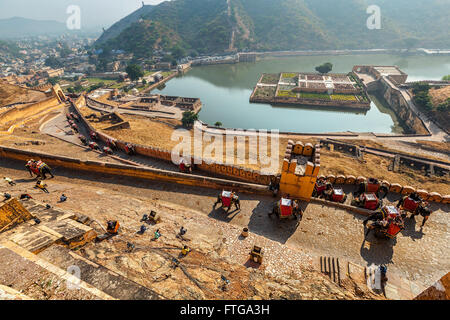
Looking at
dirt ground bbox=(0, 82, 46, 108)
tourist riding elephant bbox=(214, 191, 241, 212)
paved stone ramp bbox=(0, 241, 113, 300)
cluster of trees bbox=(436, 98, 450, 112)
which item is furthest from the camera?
cluster of trees bbox=(436, 98, 450, 112)

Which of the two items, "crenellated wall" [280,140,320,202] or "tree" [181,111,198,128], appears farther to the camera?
"tree" [181,111,198,128]

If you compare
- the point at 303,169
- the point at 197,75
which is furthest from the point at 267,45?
the point at 303,169

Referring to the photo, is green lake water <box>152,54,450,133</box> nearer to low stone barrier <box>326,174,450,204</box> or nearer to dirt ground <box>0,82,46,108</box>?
dirt ground <box>0,82,46,108</box>

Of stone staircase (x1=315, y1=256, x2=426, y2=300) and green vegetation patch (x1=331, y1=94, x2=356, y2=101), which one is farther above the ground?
green vegetation patch (x1=331, y1=94, x2=356, y2=101)

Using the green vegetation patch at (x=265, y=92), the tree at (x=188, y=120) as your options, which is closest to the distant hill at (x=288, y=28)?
the green vegetation patch at (x=265, y=92)

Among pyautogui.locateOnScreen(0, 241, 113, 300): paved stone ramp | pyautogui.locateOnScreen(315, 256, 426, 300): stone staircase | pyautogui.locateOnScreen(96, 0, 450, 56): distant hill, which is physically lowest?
pyautogui.locateOnScreen(315, 256, 426, 300): stone staircase

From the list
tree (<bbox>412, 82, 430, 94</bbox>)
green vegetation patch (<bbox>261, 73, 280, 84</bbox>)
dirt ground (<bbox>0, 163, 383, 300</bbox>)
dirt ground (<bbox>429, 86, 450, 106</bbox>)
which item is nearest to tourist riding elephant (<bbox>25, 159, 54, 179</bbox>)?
dirt ground (<bbox>0, 163, 383, 300</bbox>)

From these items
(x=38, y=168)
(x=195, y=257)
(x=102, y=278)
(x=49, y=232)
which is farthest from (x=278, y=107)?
(x=102, y=278)
